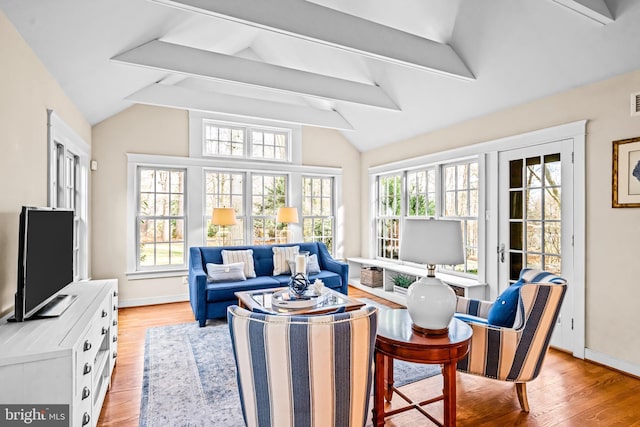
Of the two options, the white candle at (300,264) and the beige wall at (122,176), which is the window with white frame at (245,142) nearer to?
the beige wall at (122,176)

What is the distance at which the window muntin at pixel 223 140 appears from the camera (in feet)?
18.5

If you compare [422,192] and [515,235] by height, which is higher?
[422,192]

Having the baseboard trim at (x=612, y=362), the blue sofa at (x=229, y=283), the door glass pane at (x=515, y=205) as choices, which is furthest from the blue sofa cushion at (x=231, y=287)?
the baseboard trim at (x=612, y=362)

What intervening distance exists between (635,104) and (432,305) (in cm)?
252

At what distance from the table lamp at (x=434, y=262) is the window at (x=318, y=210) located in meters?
4.26

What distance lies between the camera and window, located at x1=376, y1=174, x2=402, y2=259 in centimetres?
599

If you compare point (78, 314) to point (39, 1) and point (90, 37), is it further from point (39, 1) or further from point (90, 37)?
point (90, 37)

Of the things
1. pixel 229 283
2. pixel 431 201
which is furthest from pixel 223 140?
pixel 431 201

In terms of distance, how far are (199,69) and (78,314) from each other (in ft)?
8.50

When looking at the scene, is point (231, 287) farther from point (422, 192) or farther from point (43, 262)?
point (422, 192)

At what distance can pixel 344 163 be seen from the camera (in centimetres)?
668

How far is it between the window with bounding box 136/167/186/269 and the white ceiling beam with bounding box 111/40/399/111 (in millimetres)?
2196

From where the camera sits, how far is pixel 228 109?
5039mm

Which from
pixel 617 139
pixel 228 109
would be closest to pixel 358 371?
pixel 617 139
